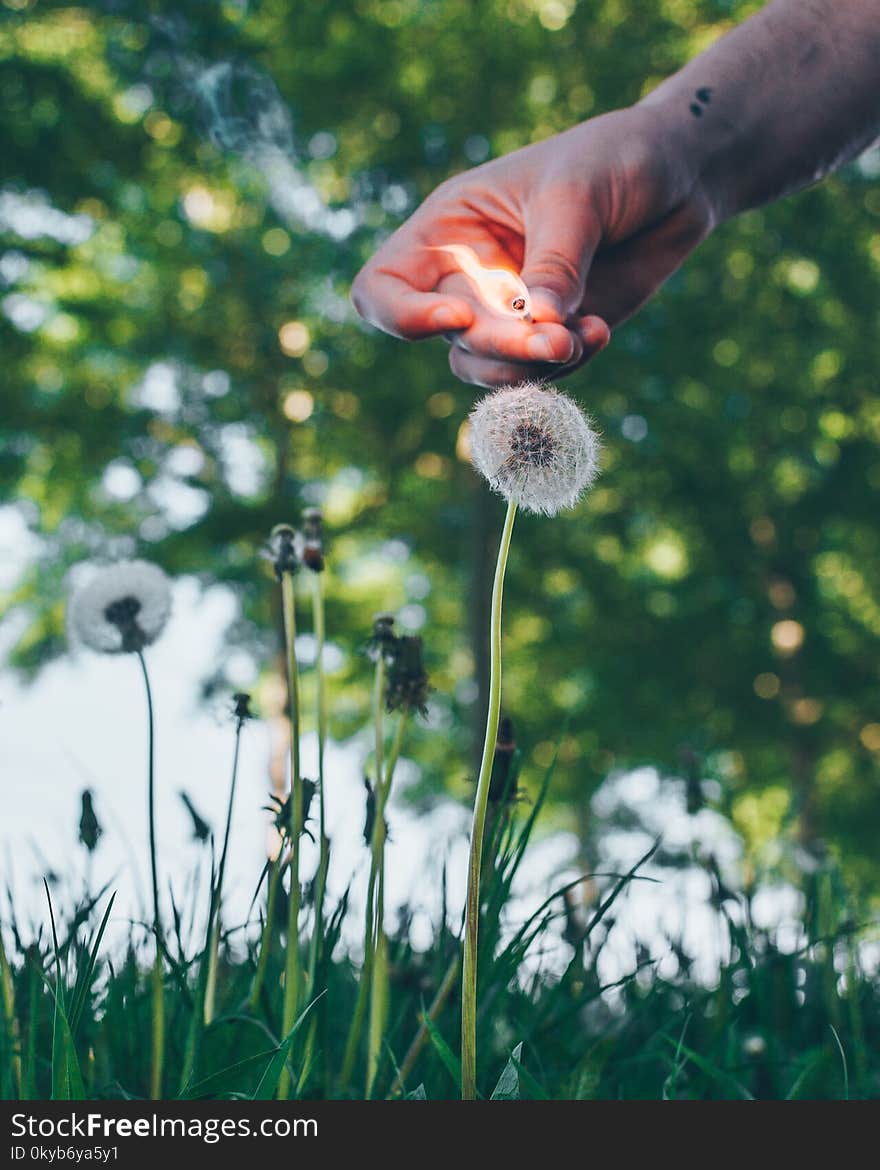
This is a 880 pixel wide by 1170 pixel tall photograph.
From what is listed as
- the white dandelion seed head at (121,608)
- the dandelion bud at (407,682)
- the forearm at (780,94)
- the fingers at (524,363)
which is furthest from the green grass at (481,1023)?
the forearm at (780,94)

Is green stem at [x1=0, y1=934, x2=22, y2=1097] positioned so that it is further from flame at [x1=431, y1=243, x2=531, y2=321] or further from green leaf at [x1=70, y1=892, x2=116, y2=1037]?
flame at [x1=431, y1=243, x2=531, y2=321]

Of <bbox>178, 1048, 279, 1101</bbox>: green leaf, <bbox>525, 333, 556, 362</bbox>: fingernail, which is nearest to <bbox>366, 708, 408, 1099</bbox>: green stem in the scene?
<bbox>178, 1048, 279, 1101</bbox>: green leaf

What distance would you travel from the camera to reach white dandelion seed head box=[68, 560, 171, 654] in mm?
1614

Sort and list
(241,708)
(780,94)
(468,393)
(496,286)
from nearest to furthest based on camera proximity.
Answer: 1. (496,286)
2. (241,708)
3. (780,94)
4. (468,393)

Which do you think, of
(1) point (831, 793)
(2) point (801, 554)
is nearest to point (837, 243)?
(2) point (801, 554)

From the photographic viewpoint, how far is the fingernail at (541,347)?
1.10m

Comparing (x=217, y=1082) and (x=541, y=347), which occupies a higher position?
(x=541, y=347)

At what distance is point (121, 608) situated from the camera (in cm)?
165

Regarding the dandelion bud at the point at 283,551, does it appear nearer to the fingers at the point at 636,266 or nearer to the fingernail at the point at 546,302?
the fingernail at the point at 546,302

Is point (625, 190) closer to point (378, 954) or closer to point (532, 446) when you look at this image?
point (532, 446)

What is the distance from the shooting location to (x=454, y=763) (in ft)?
40.8

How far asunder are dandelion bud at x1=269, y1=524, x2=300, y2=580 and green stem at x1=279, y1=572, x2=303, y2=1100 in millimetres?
23

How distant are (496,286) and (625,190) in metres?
0.40

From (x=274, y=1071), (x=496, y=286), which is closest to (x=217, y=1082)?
(x=274, y=1071)
